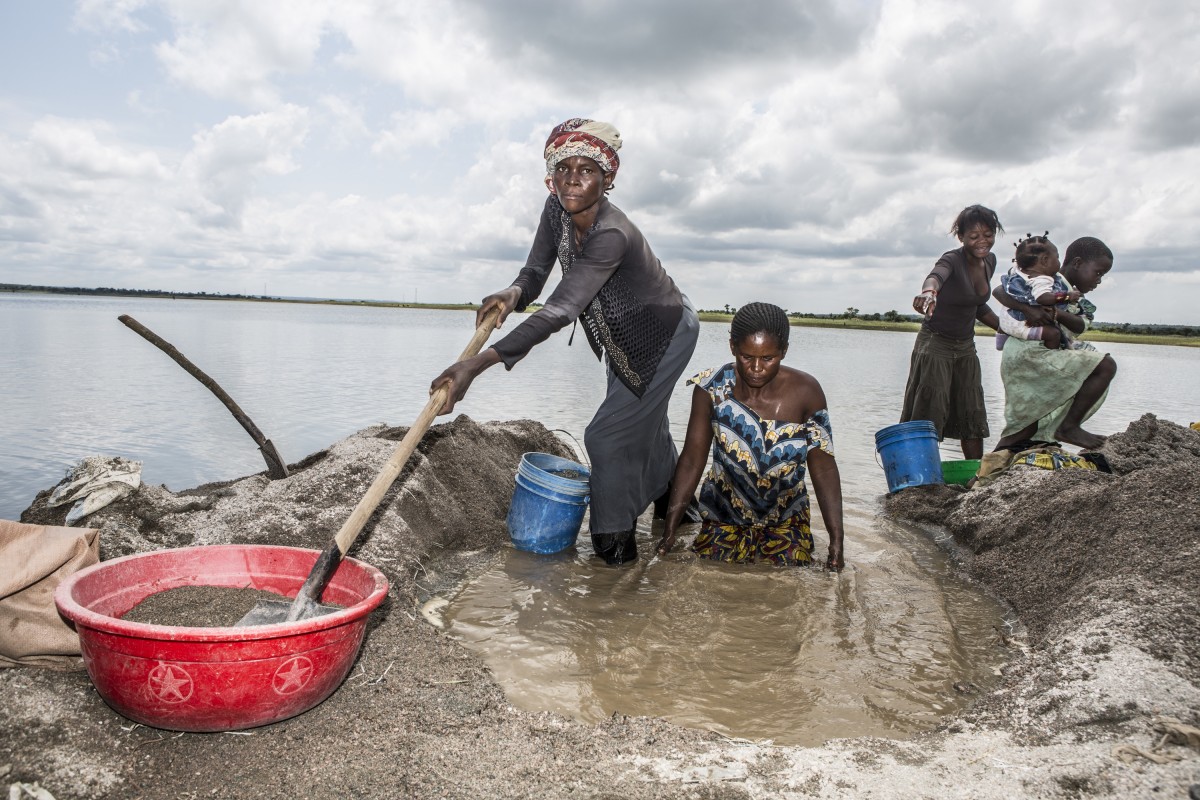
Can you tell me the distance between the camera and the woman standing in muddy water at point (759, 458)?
3.75m

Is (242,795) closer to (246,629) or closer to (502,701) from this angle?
(246,629)

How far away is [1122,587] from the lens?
2.95 meters

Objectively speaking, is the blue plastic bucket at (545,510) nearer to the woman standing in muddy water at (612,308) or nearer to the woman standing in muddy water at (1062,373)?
the woman standing in muddy water at (612,308)

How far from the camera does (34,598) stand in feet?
7.63

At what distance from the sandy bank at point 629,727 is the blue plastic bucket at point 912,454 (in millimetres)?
1533

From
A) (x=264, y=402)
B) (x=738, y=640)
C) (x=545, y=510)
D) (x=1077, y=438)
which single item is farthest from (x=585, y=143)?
(x=264, y=402)

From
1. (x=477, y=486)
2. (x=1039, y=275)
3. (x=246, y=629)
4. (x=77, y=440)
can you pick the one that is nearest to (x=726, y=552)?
(x=477, y=486)

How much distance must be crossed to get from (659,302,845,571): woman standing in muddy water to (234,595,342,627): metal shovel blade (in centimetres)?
192

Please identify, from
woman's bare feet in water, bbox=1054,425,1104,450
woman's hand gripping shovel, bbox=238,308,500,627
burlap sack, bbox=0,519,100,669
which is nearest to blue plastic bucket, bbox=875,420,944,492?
woman's bare feet in water, bbox=1054,425,1104,450

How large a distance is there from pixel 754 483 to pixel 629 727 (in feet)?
6.12

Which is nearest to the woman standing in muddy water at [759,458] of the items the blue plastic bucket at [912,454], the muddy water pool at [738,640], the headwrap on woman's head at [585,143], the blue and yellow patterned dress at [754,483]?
the blue and yellow patterned dress at [754,483]

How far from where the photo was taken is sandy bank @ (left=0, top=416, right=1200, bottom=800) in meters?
1.93

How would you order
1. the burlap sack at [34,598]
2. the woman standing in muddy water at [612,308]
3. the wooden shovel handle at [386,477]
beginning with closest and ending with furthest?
the burlap sack at [34,598], the wooden shovel handle at [386,477], the woman standing in muddy water at [612,308]

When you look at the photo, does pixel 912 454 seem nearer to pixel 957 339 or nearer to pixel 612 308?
pixel 957 339
